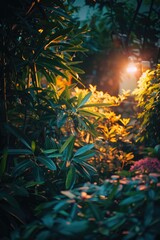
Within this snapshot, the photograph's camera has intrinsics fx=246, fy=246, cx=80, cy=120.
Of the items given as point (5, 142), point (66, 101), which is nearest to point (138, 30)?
point (66, 101)

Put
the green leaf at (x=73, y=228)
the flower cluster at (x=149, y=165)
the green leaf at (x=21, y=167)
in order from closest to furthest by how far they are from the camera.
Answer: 1. the green leaf at (x=73, y=228)
2. the flower cluster at (x=149, y=165)
3. the green leaf at (x=21, y=167)

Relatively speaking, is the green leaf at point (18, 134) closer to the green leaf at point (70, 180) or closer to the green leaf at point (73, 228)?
the green leaf at point (70, 180)

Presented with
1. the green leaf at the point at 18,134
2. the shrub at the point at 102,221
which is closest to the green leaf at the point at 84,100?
the green leaf at the point at 18,134

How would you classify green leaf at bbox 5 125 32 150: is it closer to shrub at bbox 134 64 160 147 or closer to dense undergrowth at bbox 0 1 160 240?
dense undergrowth at bbox 0 1 160 240

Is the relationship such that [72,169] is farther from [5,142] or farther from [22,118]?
[22,118]

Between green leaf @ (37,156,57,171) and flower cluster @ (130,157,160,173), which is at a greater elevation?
flower cluster @ (130,157,160,173)

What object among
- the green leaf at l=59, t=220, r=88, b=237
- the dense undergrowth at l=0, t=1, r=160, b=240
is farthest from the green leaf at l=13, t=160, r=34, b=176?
the green leaf at l=59, t=220, r=88, b=237

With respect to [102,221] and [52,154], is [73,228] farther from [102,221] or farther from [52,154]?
[52,154]

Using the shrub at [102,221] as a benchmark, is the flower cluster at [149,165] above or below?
above

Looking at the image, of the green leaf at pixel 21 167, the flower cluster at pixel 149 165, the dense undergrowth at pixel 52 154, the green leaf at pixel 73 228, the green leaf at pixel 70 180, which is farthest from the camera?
the green leaf at pixel 21 167

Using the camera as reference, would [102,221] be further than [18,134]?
No

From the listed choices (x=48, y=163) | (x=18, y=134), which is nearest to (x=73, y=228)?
(x=48, y=163)

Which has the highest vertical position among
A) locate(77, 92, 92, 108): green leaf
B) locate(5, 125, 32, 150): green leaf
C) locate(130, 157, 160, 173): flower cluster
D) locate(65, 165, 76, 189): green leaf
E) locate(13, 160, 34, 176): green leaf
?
locate(77, 92, 92, 108): green leaf

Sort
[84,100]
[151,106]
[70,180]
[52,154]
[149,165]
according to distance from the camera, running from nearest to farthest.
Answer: [149,165], [70,180], [52,154], [84,100], [151,106]
